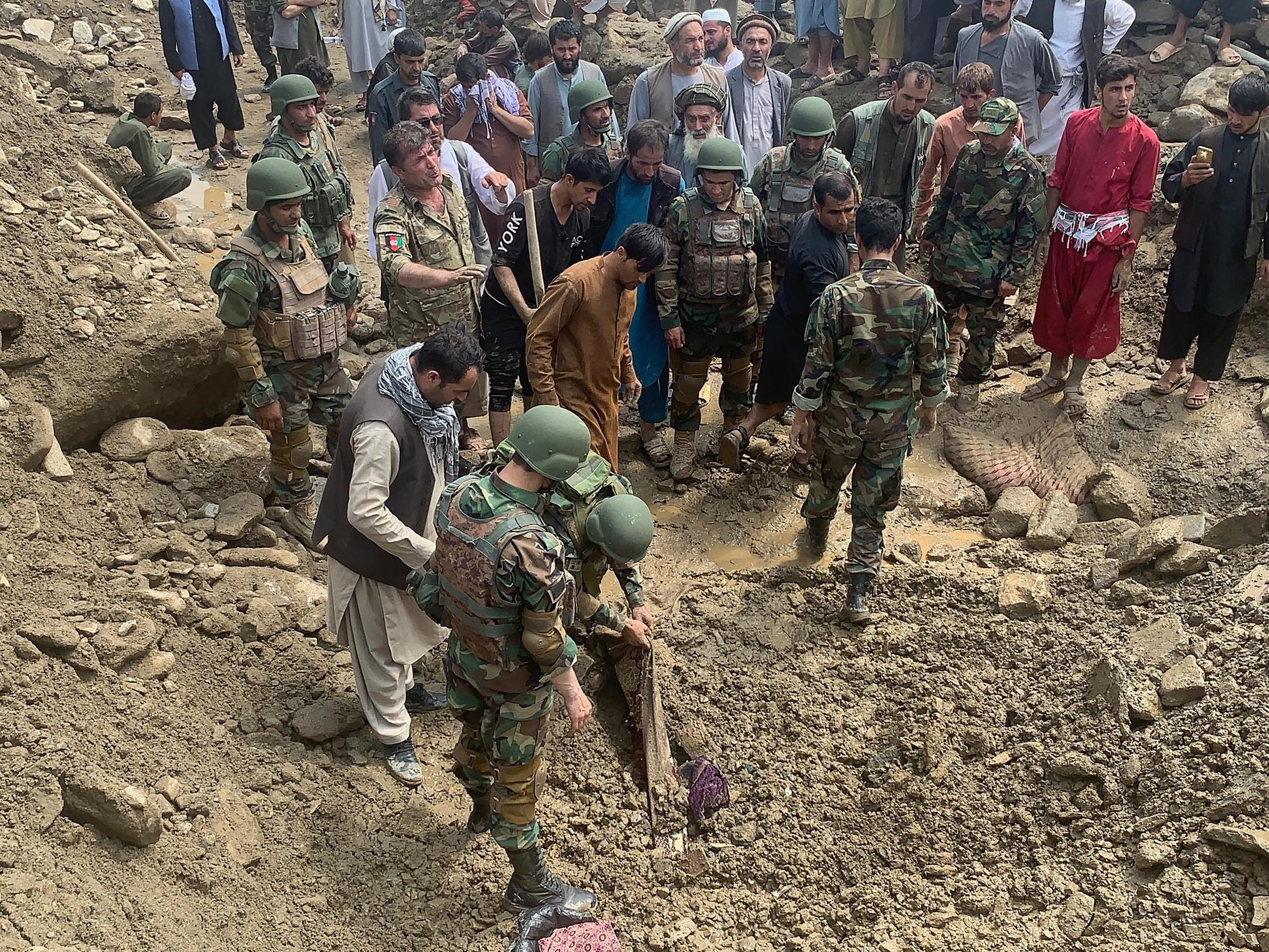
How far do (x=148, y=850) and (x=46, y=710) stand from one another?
0.69m

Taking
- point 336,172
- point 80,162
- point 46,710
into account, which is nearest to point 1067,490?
point 336,172

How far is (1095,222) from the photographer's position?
6207mm

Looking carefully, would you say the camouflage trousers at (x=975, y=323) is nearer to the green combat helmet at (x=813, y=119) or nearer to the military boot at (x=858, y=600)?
the green combat helmet at (x=813, y=119)

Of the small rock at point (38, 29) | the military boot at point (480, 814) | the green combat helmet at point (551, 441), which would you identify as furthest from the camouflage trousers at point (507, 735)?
the small rock at point (38, 29)

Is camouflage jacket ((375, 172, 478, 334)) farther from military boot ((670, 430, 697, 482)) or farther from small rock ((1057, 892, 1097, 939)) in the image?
small rock ((1057, 892, 1097, 939))

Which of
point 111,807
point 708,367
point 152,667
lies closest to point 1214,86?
point 708,367

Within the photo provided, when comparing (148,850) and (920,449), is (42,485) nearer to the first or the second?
(148,850)

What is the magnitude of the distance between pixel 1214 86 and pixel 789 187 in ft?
14.9

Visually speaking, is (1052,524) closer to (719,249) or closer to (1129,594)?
(1129,594)

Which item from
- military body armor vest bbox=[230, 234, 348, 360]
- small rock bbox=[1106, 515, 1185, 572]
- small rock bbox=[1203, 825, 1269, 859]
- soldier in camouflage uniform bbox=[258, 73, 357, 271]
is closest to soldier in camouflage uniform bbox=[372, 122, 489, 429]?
military body armor vest bbox=[230, 234, 348, 360]

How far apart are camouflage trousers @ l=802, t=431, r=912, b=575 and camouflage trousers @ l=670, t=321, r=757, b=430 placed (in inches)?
42.2

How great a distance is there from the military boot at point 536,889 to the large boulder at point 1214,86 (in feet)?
24.8

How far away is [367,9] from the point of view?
1044cm

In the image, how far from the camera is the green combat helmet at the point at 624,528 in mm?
3271
